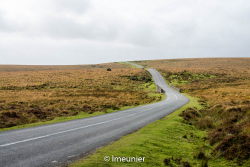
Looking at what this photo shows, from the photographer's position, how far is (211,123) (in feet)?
59.0

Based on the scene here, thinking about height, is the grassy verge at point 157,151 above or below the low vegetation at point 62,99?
above

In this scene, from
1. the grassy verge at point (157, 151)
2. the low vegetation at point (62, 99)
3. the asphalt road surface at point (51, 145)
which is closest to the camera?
the asphalt road surface at point (51, 145)

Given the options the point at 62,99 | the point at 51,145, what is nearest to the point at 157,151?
the point at 51,145

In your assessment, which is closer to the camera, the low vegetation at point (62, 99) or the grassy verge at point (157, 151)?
the grassy verge at point (157, 151)

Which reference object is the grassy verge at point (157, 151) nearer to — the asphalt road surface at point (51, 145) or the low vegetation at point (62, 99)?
the asphalt road surface at point (51, 145)

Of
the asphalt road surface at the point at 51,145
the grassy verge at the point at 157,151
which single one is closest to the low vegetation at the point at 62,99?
the asphalt road surface at the point at 51,145

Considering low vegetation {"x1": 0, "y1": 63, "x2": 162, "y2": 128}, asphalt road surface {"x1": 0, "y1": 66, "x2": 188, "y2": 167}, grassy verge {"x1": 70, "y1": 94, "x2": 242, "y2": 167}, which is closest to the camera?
asphalt road surface {"x1": 0, "y1": 66, "x2": 188, "y2": 167}

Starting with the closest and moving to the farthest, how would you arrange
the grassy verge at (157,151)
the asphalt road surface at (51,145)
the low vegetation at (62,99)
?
the asphalt road surface at (51,145)
the grassy verge at (157,151)
the low vegetation at (62,99)

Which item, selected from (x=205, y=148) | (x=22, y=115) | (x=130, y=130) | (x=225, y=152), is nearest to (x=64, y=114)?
(x=22, y=115)

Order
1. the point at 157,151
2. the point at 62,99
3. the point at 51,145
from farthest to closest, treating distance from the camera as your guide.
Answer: the point at 62,99, the point at 51,145, the point at 157,151

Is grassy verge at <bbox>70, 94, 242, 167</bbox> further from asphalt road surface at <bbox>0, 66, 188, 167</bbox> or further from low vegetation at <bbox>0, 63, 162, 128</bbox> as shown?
low vegetation at <bbox>0, 63, 162, 128</bbox>

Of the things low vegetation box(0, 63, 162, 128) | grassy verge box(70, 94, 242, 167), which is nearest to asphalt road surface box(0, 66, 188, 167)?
grassy verge box(70, 94, 242, 167)

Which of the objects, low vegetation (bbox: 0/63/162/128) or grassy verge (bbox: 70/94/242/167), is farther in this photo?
low vegetation (bbox: 0/63/162/128)

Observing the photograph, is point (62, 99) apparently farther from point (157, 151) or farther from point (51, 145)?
point (157, 151)
